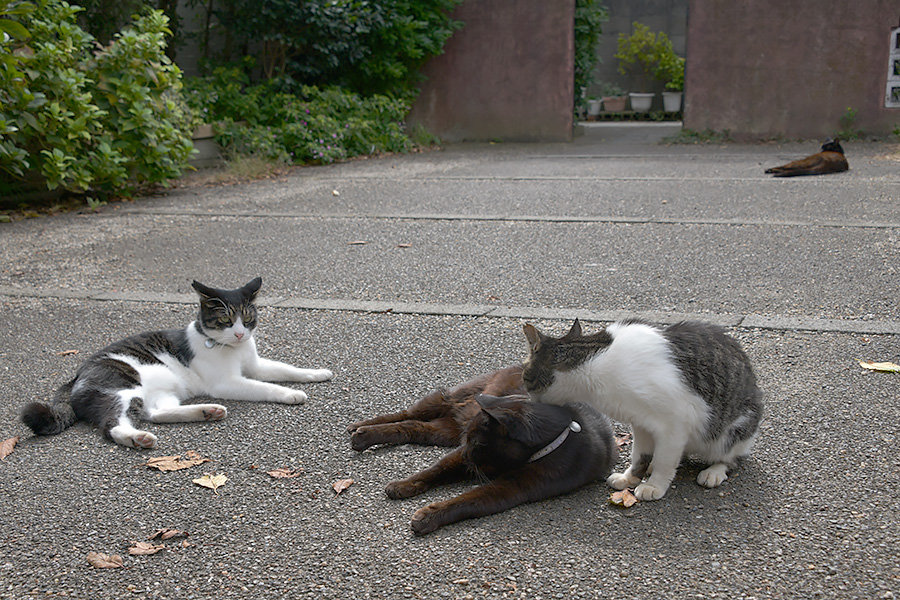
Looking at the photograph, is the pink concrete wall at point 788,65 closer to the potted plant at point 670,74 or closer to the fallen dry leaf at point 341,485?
the potted plant at point 670,74

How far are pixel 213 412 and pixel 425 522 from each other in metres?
1.37

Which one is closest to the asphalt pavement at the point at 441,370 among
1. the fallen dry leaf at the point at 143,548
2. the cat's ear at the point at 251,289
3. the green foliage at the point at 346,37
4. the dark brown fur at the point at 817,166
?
the fallen dry leaf at the point at 143,548

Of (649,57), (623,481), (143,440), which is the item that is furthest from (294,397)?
(649,57)

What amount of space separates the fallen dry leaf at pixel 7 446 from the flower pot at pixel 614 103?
18.2 meters

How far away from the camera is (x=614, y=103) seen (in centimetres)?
1956

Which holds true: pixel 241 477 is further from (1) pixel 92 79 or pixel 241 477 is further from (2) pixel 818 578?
(1) pixel 92 79

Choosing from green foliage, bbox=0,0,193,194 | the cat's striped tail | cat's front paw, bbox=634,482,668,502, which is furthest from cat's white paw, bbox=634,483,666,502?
green foliage, bbox=0,0,193,194

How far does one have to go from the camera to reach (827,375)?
3680mm

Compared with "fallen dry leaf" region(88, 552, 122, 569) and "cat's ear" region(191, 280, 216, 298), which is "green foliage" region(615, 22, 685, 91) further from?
"fallen dry leaf" region(88, 552, 122, 569)

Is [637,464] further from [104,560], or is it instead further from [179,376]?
[179,376]

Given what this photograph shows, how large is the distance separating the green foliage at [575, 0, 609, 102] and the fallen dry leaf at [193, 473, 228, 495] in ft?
44.9

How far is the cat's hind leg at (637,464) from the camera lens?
9.07 feet

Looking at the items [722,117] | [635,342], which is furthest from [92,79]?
[722,117]

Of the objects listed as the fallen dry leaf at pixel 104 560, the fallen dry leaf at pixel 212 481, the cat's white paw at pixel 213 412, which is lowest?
the fallen dry leaf at pixel 104 560
